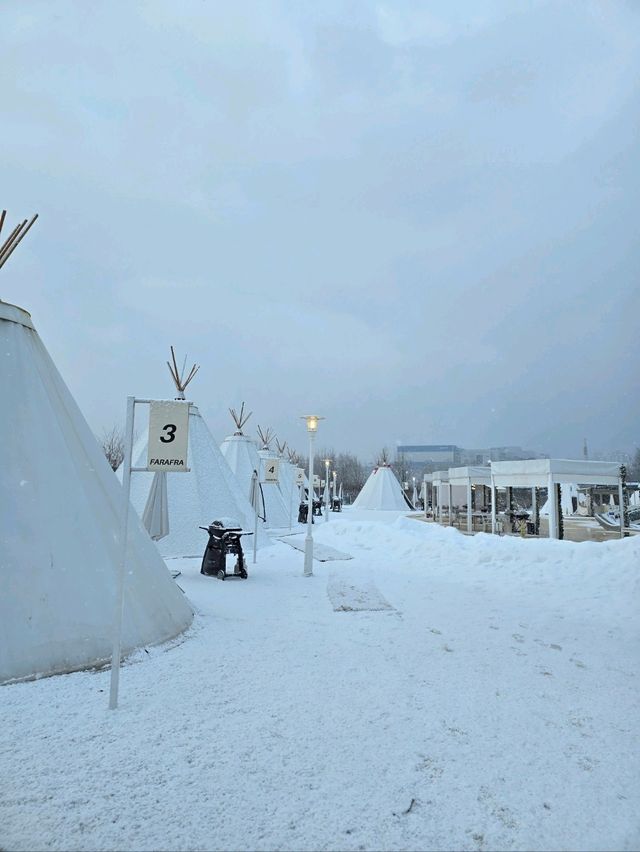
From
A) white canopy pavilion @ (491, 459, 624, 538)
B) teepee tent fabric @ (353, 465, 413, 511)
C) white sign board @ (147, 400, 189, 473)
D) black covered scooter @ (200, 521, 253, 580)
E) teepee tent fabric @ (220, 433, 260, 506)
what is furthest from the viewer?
teepee tent fabric @ (353, 465, 413, 511)

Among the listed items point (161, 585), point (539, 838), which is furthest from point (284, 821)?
point (161, 585)

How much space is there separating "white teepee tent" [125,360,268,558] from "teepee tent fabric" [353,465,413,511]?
24.4m

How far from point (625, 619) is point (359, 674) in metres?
4.60

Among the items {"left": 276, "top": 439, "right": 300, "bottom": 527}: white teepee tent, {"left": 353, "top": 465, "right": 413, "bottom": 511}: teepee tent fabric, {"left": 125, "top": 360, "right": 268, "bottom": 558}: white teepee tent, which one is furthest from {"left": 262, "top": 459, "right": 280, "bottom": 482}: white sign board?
{"left": 353, "top": 465, "right": 413, "bottom": 511}: teepee tent fabric

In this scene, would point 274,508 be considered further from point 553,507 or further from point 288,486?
point 553,507

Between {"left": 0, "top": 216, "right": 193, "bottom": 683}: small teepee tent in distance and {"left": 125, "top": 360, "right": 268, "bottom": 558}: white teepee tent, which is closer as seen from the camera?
{"left": 0, "top": 216, "right": 193, "bottom": 683}: small teepee tent in distance

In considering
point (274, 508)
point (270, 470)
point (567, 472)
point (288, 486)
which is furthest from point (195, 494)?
point (288, 486)

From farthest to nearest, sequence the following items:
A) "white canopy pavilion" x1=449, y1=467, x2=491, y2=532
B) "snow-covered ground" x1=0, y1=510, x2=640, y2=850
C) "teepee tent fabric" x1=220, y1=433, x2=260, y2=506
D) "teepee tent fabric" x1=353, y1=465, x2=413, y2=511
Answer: "teepee tent fabric" x1=353, y1=465, x2=413, y2=511
"teepee tent fabric" x1=220, y1=433, x2=260, y2=506
"white canopy pavilion" x1=449, y1=467, x2=491, y2=532
"snow-covered ground" x1=0, y1=510, x2=640, y2=850

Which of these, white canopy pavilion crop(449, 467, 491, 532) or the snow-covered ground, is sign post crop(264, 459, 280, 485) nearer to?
the snow-covered ground

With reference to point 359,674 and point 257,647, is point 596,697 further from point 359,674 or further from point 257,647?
point 257,647

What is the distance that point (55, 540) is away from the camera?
442 cm

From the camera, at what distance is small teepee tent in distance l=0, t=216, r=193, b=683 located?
4074mm

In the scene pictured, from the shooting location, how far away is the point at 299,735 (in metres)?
3.19

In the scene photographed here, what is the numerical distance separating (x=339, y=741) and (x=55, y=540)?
9.92ft
